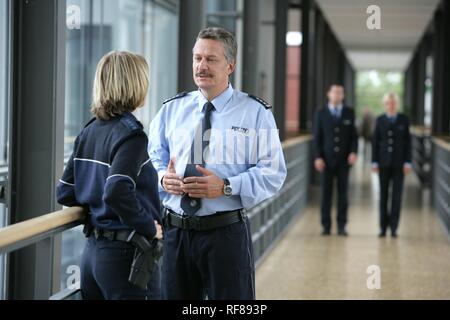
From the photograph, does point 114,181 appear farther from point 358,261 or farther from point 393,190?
point 393,190

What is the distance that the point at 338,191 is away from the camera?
9.14m

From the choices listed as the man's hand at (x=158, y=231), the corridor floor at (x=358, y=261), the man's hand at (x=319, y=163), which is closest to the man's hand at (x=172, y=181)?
the man's hand at (x=158, y=231)

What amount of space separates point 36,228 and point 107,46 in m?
5.87

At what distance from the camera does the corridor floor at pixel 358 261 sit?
6094 millimetres

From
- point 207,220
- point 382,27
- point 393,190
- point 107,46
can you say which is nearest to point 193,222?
point 207,220

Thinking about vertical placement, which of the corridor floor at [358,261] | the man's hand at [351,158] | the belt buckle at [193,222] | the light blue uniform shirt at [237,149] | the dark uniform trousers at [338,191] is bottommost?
the corridor floor at [358,261]

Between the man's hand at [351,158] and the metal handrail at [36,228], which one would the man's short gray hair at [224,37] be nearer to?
the metal handrail at [36,228]

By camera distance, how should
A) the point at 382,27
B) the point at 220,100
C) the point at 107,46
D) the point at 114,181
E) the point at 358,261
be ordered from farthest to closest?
1. the point at 382,27
2. the point at 107,46
3. the point at 358,261
4. the point at 220,100
5. the point at 114,181

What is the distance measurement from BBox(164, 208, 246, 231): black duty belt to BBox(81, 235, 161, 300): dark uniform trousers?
187 mm

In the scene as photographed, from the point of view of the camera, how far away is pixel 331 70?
2273 cm

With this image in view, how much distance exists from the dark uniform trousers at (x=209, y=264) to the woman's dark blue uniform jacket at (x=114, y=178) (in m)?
0.12

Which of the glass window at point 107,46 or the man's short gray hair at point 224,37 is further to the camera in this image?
the glass window at point 107,46

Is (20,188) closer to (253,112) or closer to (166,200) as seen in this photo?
(166,200)

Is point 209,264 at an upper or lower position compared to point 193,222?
lower
